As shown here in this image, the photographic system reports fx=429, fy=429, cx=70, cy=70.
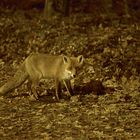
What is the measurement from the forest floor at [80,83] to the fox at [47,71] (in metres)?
0.26

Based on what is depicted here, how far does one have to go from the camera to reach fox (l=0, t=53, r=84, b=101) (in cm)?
898

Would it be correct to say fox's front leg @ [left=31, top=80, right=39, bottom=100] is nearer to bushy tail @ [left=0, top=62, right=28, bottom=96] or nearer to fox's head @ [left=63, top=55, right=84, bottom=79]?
bushy tail @ [left=0, top=62, right=28, bottom=96]

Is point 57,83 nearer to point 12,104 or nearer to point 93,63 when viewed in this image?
point 12,104

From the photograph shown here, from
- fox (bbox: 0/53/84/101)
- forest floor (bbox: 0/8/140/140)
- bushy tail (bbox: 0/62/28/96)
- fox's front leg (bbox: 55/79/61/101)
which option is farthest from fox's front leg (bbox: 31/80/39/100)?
fox's front leg (bbox: 55/79/61/101)

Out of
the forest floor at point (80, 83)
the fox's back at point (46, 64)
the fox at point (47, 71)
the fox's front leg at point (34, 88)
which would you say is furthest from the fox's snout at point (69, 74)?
the fox's front leg at point (34, 88)

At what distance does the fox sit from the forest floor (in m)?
0.26

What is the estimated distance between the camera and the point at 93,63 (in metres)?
11.6

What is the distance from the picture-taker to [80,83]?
410 inches

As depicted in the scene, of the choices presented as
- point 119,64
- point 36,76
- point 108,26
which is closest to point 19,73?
point 36,76

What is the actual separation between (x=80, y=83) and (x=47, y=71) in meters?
1.37

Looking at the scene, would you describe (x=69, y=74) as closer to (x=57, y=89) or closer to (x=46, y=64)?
(x=57, y=89)

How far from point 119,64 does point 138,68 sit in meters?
0.55

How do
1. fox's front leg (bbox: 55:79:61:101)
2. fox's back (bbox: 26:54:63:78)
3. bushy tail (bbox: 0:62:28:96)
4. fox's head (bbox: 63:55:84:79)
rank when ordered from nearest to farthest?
fox's head (bbox: 63:55:84:79), fox's front leg (bbox: 55:79:61:101), fox's back (bbox: 26:54:63:78), bushy tail (bbox: 0:62:28:96)

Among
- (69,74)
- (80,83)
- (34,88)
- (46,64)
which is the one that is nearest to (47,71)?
(46,64)
